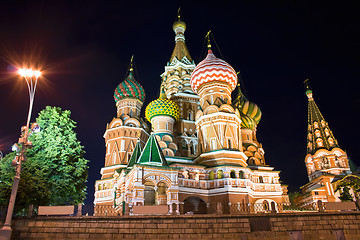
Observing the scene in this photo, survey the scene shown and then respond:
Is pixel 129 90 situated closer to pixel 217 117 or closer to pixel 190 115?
pixel 190 115

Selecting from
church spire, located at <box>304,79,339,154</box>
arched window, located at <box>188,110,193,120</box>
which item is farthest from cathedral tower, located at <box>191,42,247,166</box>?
church spire, located at <box>304,79,339,154</box>

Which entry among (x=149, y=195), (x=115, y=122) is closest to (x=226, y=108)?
(x=149, y=195)

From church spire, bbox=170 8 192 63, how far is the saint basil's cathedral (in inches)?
161

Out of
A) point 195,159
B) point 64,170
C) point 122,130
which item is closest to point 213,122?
point 195,159

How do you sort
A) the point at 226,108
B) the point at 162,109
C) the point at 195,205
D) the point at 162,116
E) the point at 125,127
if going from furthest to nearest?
the point at 162,109 < the point at 162,116 < the point at 125,127 < the point at 226,108 < the point at 195,205

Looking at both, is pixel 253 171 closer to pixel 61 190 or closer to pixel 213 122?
pixel 213 122

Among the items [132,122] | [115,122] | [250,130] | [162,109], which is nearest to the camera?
[115,122]

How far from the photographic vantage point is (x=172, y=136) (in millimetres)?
28062

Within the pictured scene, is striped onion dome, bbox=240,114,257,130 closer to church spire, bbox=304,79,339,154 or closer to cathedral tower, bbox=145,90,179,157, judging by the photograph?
cathedral tower, bbox=145,90,179,157

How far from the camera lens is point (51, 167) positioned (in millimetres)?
15836

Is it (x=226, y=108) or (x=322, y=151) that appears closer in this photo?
(x=226, y=108)

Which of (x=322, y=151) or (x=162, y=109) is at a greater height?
(x=162, y=109)

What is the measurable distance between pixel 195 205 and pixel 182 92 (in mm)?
14919

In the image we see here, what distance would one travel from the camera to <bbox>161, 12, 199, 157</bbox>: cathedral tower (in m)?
29.9
